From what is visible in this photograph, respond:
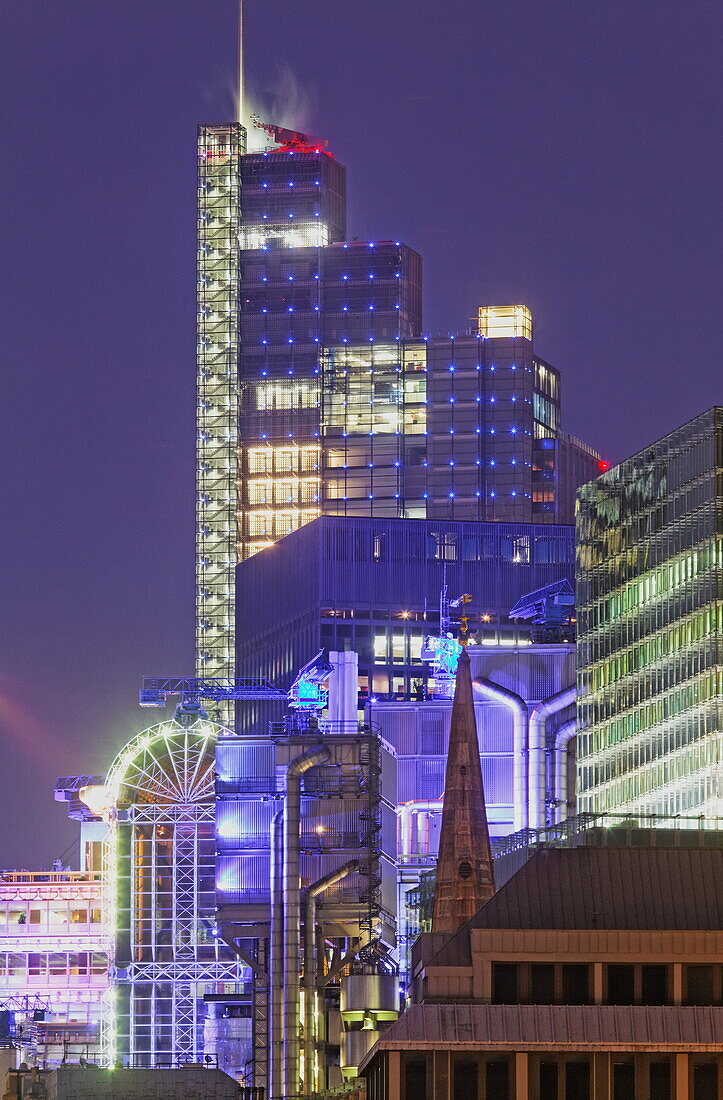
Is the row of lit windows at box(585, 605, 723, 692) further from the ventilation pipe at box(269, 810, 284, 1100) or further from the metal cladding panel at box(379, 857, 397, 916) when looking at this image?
the metal cladding panel at box(379, 857, 397, 916)

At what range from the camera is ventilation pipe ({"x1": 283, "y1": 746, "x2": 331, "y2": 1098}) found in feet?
540

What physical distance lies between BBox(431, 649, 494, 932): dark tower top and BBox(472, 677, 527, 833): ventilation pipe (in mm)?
48476

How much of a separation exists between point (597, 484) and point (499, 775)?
36468 mm

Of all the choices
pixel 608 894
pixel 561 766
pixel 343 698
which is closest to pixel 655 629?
pixel 561 766

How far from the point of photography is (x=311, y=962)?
566ft

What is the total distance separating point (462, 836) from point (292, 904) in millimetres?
35433

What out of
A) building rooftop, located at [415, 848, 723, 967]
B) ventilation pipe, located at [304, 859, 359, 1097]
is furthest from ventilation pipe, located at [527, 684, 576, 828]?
building rooftop, located at [415, 848, 723, 967]

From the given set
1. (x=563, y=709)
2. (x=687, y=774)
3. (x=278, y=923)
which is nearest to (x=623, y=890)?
(x=687, y=774)

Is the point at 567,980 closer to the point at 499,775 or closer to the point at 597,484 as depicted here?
the point at 597,484

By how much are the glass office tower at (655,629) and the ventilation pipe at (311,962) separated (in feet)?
53.7

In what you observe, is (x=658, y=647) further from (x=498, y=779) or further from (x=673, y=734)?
(x=498, y=779)

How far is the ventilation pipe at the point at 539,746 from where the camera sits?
188 m

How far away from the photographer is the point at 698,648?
14912cm

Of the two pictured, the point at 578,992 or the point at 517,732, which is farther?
the point at 517,732
